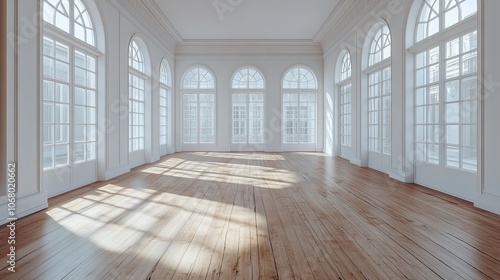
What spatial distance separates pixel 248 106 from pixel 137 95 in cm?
464

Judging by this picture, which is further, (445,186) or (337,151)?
(337,151)

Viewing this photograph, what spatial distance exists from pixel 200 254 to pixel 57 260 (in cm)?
103

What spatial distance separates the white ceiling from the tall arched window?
141 centimetres

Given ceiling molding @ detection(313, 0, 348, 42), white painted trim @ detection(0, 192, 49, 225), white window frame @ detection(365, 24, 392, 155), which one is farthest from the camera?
ceiling molding @ detection(313, 0, 348, 42)

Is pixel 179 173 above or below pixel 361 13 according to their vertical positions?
below

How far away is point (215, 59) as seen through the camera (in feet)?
34.5

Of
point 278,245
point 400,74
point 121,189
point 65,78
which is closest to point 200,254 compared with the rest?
point 278,245

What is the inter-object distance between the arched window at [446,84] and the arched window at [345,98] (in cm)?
316

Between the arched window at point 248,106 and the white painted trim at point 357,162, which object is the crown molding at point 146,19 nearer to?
the arched window at point 248,106

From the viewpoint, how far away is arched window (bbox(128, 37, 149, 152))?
6.55 m

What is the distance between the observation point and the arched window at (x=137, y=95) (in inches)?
258

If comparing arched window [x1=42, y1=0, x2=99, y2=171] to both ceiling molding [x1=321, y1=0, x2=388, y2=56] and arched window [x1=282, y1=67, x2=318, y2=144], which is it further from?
arched window [x1=282, y1=67, x2=318, y2=144]

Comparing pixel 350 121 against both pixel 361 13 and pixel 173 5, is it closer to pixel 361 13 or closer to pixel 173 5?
pixel 361 13

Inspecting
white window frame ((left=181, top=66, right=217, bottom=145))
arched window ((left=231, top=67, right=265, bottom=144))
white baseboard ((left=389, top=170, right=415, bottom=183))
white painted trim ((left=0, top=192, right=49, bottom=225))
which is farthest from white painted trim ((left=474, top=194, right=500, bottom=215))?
white window frame ((left=181, top=66, right=217, bottom=145))
